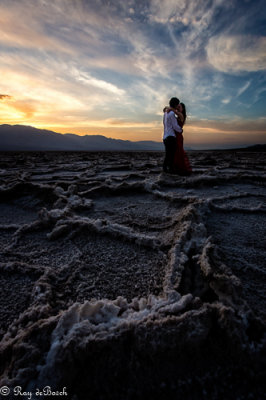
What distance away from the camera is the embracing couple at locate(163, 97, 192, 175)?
385 cm

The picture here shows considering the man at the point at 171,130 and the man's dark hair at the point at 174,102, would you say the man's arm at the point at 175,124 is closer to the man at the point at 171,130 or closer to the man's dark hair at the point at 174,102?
the man at the point at 171,130

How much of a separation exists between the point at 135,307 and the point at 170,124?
3741 millimetres

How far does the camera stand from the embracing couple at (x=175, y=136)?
12.6 ft

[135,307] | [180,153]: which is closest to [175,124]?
[180,153]

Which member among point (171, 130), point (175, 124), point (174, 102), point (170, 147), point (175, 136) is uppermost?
point (174, 102)

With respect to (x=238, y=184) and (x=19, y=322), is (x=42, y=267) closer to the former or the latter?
(x=19, y=322)

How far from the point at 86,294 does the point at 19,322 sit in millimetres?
262

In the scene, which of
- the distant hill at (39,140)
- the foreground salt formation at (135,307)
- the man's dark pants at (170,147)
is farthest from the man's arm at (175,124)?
the distant hill at (39,140)

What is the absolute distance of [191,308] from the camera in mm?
708

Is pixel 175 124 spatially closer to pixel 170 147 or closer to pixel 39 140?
pixel 170 147

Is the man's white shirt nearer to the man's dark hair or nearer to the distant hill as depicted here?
the man's dark hair

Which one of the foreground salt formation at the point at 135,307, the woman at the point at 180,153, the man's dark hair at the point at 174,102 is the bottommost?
the foreground salt formation at the point at 135,307

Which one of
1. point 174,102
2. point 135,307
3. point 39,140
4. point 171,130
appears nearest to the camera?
point 135,307

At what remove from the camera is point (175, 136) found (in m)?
4.02
